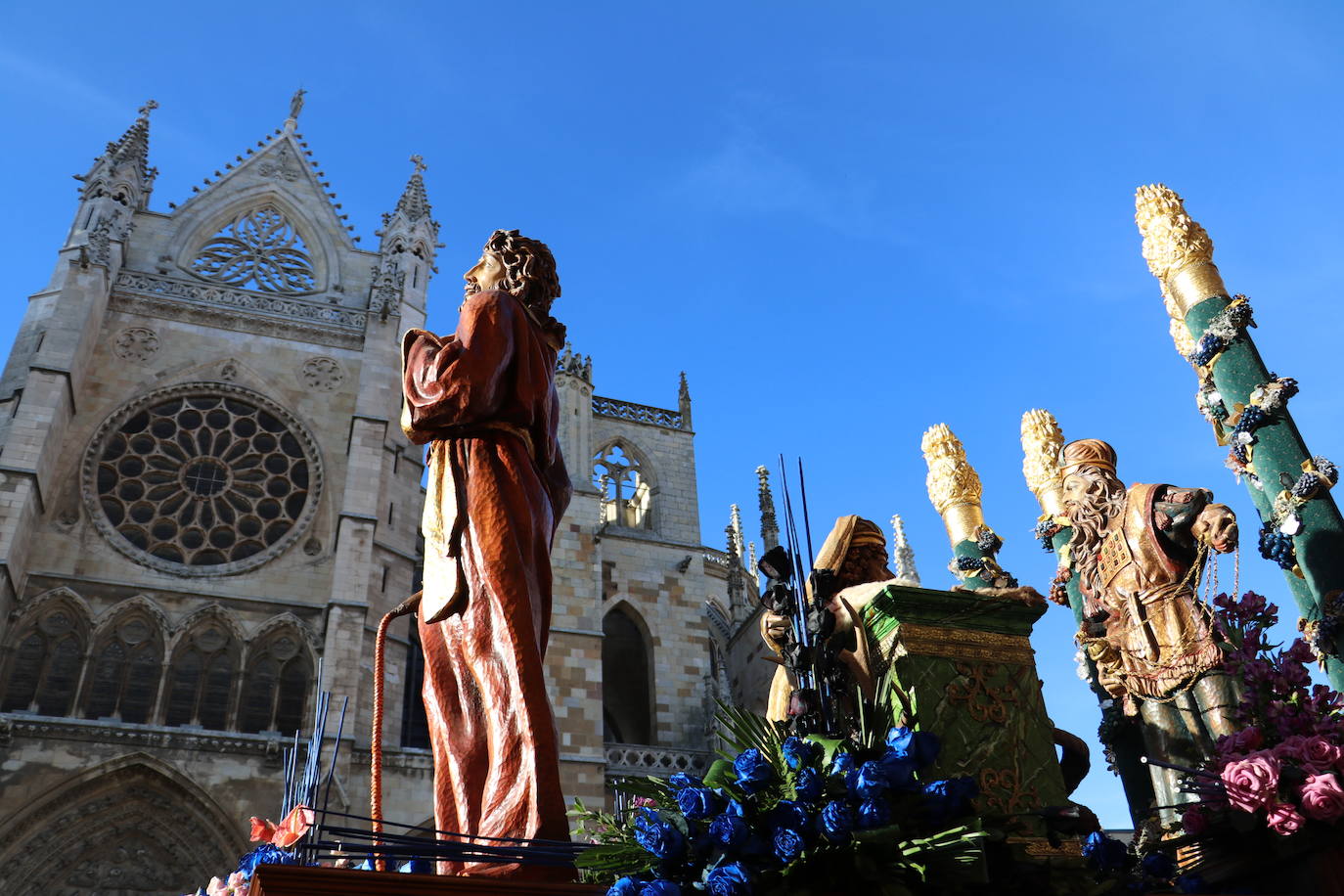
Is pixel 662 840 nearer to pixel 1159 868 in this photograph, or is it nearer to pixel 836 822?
pixel 836 822

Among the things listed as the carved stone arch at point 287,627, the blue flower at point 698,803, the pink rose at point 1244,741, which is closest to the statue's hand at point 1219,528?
the pink rose at point 1244,741

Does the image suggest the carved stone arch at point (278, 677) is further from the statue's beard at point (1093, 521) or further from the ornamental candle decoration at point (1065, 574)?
the statue's beard at point (1093, 521)

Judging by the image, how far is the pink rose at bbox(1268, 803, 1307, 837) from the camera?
313 centimetres

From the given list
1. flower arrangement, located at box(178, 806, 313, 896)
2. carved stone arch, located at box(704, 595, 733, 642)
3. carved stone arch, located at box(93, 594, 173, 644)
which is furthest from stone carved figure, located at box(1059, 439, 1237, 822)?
carved stone arch, located at box(704, 595, 733, 642)

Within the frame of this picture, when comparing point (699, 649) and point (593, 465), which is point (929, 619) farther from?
point (593, 465)

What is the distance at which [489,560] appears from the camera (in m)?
3.26

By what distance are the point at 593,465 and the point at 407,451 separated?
446 centimetres

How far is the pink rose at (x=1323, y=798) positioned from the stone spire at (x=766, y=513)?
1772 cm

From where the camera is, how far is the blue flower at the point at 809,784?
2.26 metres

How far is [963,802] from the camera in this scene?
7.54ft

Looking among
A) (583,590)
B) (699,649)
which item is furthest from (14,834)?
(699,649)

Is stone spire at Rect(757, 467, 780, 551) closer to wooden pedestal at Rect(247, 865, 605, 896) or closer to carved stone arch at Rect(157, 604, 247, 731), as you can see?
carved stone arch at Rect(157, 604, 247, 731)

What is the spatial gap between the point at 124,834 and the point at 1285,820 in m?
15.3

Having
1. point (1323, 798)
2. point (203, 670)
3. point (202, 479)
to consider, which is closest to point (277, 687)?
point (203, 670)
